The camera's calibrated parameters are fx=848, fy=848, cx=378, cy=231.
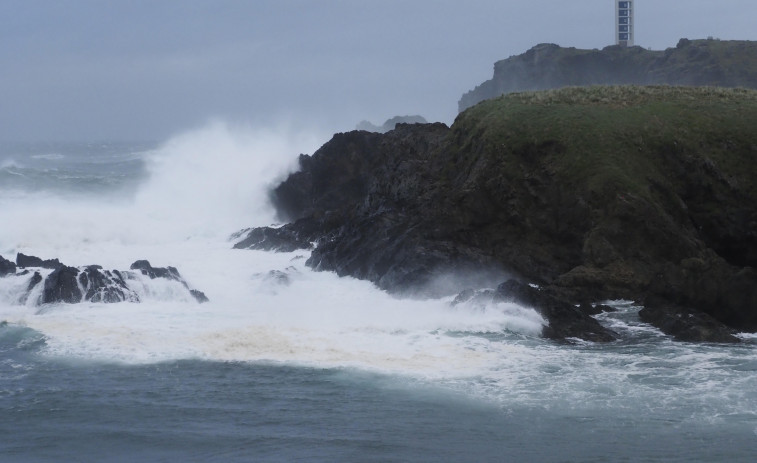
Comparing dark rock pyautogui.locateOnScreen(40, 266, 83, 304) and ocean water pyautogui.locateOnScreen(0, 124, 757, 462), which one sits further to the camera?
dark rock pyautogui.locateOnScreen(40, 266, 83, 304)

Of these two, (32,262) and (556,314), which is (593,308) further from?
(32,262)

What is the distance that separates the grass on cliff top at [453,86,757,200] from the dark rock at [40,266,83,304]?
63.6 feet

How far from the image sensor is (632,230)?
34781 mm

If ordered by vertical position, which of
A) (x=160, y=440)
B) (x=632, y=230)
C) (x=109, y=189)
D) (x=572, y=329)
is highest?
(x=109, y=189)

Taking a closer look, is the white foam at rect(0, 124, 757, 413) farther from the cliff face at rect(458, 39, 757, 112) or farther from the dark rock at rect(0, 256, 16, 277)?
the cliff face at rect(458, 39, 757, 112)

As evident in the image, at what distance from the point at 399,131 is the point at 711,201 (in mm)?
19802

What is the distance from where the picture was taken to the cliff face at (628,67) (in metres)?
93.6

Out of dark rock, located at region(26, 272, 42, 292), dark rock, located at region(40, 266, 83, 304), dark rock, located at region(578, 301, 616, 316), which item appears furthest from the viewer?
dark rock, located at region(26, 272, 42, 292)

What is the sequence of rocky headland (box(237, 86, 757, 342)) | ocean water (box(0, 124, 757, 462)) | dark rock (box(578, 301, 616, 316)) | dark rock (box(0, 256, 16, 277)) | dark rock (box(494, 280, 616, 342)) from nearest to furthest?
ocean water (box(0, 124, 757, 462)), dark rock (box(494, 280, 616, 342)), rocky headland (box(237, 86, 757, 342)), dark rock (box(578, 301, 616, 316)), dark rock (box(0, 256, 16, 277))

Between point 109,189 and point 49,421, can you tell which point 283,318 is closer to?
point 49,421

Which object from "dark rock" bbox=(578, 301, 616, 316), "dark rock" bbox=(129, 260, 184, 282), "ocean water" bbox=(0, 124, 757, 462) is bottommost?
"ocean water" bbox=(0, 124, 757, 462)

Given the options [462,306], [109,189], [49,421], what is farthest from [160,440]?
[109,189]

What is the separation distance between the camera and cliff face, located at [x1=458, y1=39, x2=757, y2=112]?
93562 millimetres

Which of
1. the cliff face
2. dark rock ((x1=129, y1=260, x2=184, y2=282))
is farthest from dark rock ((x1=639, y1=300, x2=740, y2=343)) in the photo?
the cliff face
